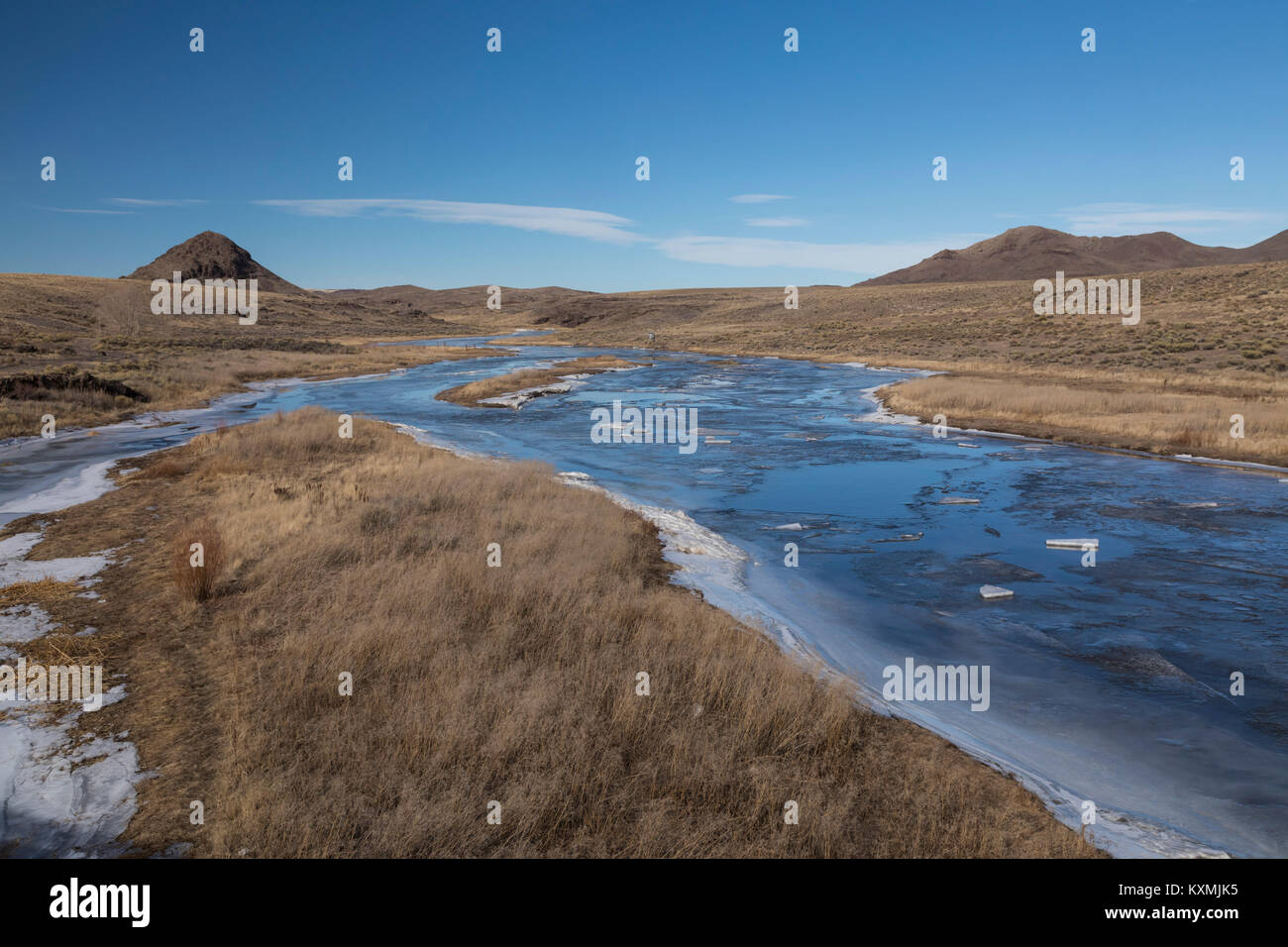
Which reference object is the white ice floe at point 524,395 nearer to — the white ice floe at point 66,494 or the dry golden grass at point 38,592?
the white ice floe at point 66,494

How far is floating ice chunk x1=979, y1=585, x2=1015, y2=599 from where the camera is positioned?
11.6m

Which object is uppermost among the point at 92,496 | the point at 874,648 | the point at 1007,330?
the point at 1007,330

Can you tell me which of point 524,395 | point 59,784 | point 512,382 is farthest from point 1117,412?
point 512,382

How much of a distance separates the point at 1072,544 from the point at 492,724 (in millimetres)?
12334

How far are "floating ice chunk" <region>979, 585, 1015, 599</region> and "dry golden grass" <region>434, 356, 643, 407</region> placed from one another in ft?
95.2

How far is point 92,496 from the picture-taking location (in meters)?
15.7

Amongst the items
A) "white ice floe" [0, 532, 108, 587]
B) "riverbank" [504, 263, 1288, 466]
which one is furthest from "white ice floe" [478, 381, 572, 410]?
"white ice floe" [0, 532, 108, 587]

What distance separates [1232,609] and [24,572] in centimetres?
1756

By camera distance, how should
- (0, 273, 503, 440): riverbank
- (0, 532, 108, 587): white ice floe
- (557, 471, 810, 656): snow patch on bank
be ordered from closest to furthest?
1. (557, 471, 810, 656): snow patch on bank
2. (0, 532, 108, 587): white ice floe
3. (0, 273, 503, 440): riverbank

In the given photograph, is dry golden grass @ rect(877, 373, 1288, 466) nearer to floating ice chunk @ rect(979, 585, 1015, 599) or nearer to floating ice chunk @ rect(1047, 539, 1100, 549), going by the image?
floating ice chunk @ rect(1047, 539, 1100, 549)

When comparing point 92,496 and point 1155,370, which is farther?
point 1155,370

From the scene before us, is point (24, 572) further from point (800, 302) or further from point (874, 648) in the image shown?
point (800, 302)

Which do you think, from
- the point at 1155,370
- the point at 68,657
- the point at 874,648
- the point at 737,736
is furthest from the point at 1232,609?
the point at 1155,370

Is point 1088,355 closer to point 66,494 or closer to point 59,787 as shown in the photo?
point 66,494
